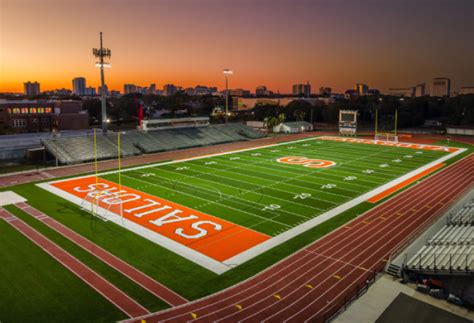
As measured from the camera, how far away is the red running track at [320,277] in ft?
37.7

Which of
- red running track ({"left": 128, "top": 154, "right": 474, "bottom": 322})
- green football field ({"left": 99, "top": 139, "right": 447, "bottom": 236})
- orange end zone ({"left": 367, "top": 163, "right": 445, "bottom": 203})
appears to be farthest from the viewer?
orange end zone ({"left": 367, "top": 163, "right": 445, "bottom": 203})

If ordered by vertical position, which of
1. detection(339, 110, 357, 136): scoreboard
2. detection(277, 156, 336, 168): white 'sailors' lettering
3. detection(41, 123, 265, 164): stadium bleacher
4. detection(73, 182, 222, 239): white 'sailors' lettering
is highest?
detection(339, 110, 357, 136): scoreboard

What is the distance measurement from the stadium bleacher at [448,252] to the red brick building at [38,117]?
211 feet

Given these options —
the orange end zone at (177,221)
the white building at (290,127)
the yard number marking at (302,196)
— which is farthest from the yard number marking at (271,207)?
the white building at (290,127)

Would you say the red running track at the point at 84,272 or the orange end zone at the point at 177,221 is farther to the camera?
the orange end zone at the point at 177,221

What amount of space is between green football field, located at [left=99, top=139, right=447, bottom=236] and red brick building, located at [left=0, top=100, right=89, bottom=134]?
39.8 m

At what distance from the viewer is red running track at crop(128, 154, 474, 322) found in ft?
37.7

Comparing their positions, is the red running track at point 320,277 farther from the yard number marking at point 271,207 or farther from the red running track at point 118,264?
the yard number marking at point 271,207

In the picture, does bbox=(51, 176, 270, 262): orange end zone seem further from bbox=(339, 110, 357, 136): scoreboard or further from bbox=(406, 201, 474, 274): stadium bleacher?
bbox=(339, 110, 357, 136): scoreboard

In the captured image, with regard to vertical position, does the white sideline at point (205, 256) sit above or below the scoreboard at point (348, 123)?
below

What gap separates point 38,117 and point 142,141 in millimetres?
33837

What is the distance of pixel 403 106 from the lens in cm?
9281

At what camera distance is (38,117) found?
214 ft

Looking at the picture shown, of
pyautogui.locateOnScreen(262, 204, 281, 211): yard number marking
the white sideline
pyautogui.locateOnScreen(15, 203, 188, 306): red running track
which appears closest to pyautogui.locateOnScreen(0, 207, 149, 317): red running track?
pyautogui.locateOnScreen(15, 203, 188, 306): red running track
